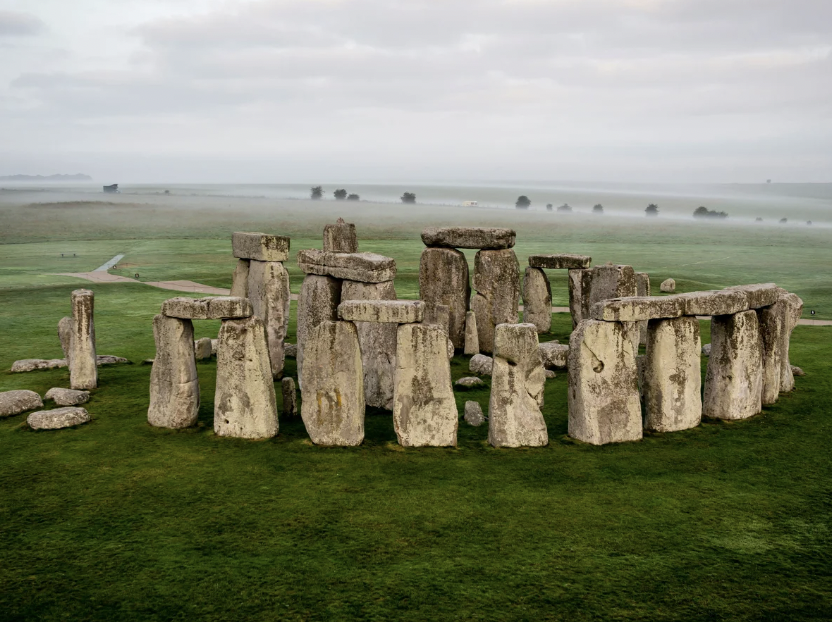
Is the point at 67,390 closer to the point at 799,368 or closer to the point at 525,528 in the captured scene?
the point at 525,528

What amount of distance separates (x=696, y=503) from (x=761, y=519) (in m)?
0.67

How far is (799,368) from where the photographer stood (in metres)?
14.6

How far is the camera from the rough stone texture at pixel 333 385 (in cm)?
1022

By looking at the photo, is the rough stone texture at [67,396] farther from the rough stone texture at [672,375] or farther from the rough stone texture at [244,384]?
the rough stone texture at [672,375]

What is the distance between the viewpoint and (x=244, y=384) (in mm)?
10516

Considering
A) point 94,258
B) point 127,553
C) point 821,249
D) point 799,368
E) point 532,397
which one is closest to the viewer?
point 127,553

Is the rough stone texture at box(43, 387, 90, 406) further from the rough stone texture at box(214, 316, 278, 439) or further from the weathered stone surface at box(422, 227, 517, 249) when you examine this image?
the weathered stone surface at box(422, 227, 517, 249)

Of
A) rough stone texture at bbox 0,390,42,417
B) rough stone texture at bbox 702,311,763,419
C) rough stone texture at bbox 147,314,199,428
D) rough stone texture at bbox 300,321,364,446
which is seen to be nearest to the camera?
rough stone texture at bbox 300,321,364,446

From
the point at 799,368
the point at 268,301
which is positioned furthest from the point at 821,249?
the point at 268,301

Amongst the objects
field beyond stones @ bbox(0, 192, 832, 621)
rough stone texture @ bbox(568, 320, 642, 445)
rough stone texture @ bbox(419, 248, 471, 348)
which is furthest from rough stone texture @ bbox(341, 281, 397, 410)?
rough stone texture @ bbox(419, 248, 471, 348)

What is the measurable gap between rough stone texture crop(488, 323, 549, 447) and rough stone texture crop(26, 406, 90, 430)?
588 centimetres

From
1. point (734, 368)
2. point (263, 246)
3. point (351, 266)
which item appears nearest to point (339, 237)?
point (263, 246)

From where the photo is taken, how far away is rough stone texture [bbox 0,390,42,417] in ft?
38.5

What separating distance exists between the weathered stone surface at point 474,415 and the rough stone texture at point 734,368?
3.34m
